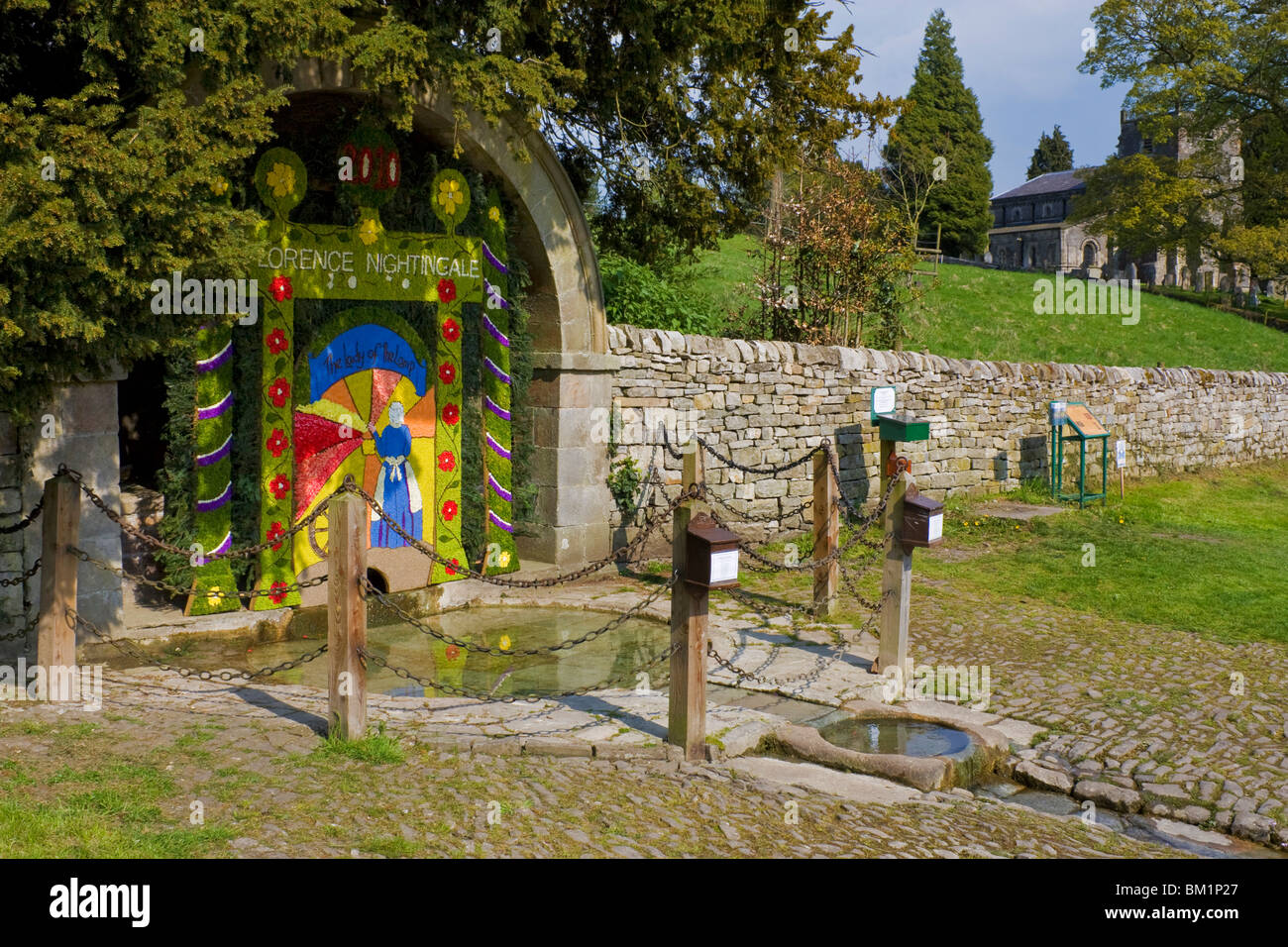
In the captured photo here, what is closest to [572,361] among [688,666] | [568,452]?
[568,452]

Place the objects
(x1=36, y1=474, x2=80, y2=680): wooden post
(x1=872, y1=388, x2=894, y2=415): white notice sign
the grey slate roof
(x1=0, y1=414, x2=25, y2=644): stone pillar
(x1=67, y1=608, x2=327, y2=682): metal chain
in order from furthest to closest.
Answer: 1. the grey slate roof
2. (x1=872, y1=388, x2=894, y2=415): white notice sign
3. (x1=0, y1=414, x2=25, y2=644): stone pillar
4. (x1=67, y1=608, x2=327, y2=682): metal chain
5. (x1=36, y1=474, x2=80, y2=680): wooden post

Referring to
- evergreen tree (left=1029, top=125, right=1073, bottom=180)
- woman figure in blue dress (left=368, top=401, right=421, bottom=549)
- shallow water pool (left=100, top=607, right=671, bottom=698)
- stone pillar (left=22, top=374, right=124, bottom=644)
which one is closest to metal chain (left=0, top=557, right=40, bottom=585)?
stone pillar (left=22, top=374, right=124, bottom=644)

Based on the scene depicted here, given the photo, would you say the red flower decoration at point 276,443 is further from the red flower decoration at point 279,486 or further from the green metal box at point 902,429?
the green metal box at point 902,429

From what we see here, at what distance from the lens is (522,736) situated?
5.60m

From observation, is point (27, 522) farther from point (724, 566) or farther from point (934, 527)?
point (934, 527)

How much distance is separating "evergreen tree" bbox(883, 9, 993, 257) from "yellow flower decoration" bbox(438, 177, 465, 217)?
33.9 m

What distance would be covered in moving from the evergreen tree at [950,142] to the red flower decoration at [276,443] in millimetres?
35666

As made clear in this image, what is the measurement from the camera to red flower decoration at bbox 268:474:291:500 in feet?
26.9

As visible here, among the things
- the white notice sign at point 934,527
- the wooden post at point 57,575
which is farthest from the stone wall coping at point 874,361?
the wooden post at point 57,575

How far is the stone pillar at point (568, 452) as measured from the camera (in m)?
10.1

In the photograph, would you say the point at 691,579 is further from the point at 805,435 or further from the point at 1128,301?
the point at 1128,301

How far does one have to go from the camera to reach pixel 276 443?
26.9 ft

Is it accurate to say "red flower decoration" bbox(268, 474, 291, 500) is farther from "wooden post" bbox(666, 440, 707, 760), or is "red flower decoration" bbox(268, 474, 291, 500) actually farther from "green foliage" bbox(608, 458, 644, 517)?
"wooden post" bbox(666, 440, 707, 760)
